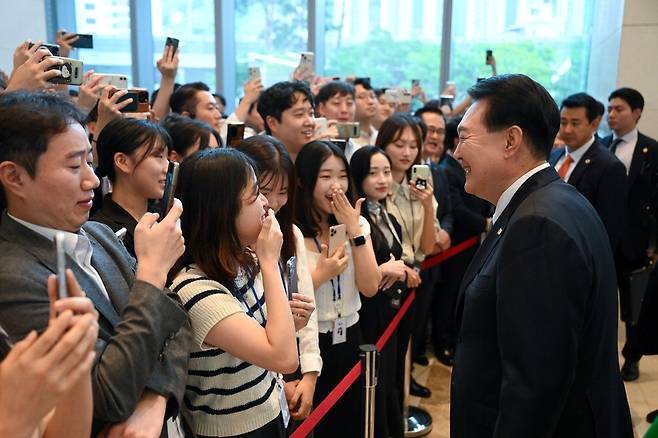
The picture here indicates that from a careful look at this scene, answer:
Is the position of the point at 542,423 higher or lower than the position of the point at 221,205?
lower

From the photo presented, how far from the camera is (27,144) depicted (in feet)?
3.69

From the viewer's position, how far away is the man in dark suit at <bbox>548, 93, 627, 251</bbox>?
3783 mm

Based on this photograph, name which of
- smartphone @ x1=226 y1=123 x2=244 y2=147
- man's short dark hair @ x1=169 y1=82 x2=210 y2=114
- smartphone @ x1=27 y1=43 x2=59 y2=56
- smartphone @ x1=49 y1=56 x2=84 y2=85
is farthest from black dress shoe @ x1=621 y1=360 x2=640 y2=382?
smartphone @ x1=27 y1=43 x2=59 y2=56

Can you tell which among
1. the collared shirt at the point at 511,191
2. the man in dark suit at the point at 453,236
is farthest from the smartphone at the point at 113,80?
the man in dark suit at the point at 453,236

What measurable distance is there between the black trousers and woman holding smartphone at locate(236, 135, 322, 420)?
347 mm

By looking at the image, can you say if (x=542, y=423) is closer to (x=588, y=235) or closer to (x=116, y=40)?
(x=588, y=235)

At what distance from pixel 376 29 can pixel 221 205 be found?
22.2 feet

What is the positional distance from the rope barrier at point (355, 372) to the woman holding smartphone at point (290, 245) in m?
0.09

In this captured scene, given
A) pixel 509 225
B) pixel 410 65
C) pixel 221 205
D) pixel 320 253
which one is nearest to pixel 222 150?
pixel 221 205

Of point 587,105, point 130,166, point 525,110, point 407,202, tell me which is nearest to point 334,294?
point 130,166

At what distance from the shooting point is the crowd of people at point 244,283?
3.52 feet

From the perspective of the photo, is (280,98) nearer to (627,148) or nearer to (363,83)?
(363,83)

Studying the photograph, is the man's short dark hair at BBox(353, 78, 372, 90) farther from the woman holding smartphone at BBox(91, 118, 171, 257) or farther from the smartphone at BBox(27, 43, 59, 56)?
the woman holding smartphone at BBox(91, 118, 171, 257)

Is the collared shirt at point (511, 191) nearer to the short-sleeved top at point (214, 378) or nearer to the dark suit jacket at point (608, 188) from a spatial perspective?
the short-sleeved top at point (214, 378)
